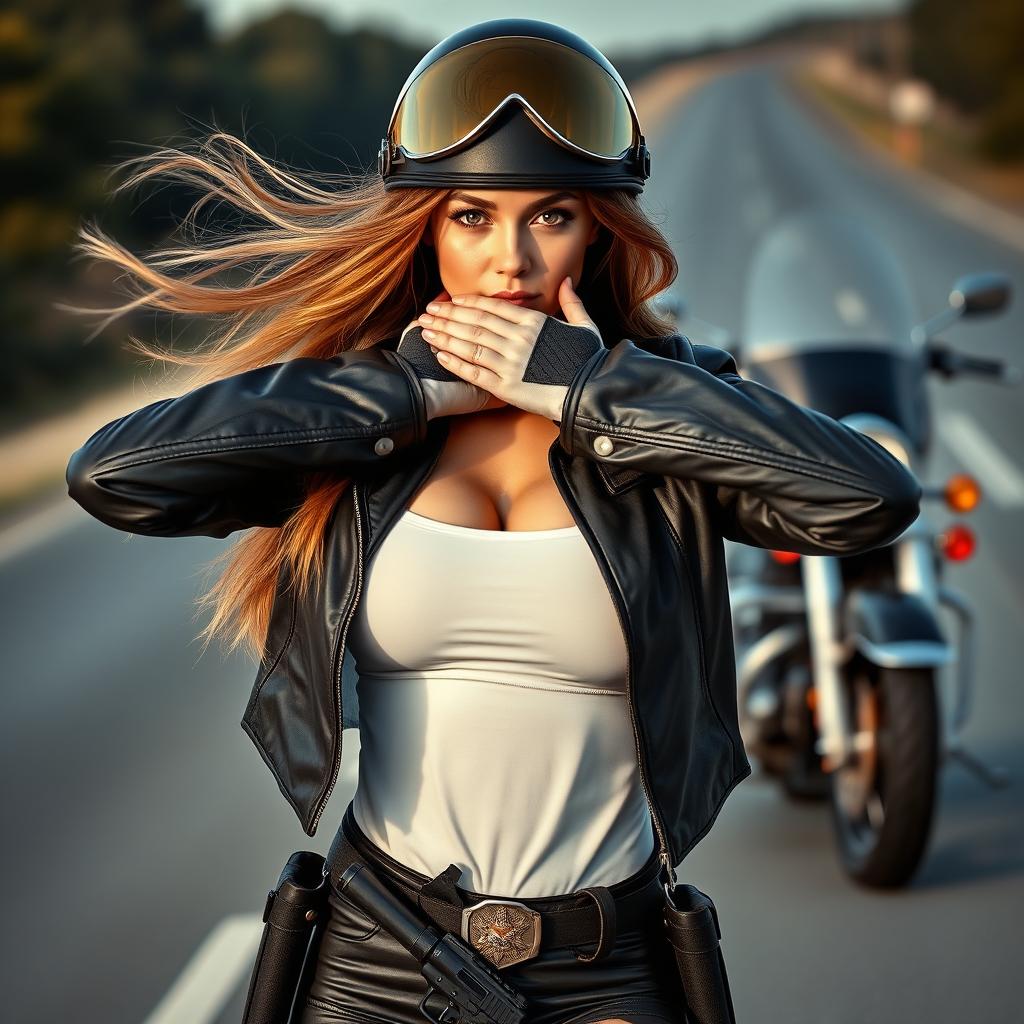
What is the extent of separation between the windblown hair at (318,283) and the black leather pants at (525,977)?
46 centimetres

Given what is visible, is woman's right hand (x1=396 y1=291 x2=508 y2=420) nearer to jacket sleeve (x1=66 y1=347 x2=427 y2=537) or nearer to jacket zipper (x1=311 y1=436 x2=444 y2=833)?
jacket sleeve (x1=66 y1=347 x2=427 y2=537)

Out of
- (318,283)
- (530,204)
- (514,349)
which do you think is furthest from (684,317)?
(514,349)

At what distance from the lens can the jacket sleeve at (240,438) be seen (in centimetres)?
253

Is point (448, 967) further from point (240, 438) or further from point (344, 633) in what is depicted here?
point (240, 438)

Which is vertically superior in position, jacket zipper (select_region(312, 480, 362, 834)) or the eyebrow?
the eyebrow

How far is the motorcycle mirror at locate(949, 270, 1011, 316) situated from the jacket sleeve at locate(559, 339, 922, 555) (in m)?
3.37

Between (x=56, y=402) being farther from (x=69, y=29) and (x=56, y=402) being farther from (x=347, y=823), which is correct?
(x=347, y=823)

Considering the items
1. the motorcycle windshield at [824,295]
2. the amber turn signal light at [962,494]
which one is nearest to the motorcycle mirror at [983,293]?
the motorcycle windshield at [824,295]

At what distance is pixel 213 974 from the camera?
4836 mm

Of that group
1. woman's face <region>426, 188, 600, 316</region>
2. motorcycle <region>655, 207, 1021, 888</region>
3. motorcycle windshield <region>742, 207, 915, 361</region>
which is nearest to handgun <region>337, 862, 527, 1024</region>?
woman's face <region>426, 188, 600, 316</region>

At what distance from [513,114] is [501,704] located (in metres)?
0.87

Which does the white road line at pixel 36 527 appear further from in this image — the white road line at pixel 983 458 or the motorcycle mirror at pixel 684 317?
the white road line at pixel 983 458

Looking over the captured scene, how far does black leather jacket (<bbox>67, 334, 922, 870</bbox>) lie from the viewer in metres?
2.50

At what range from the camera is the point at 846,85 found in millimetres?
80438
